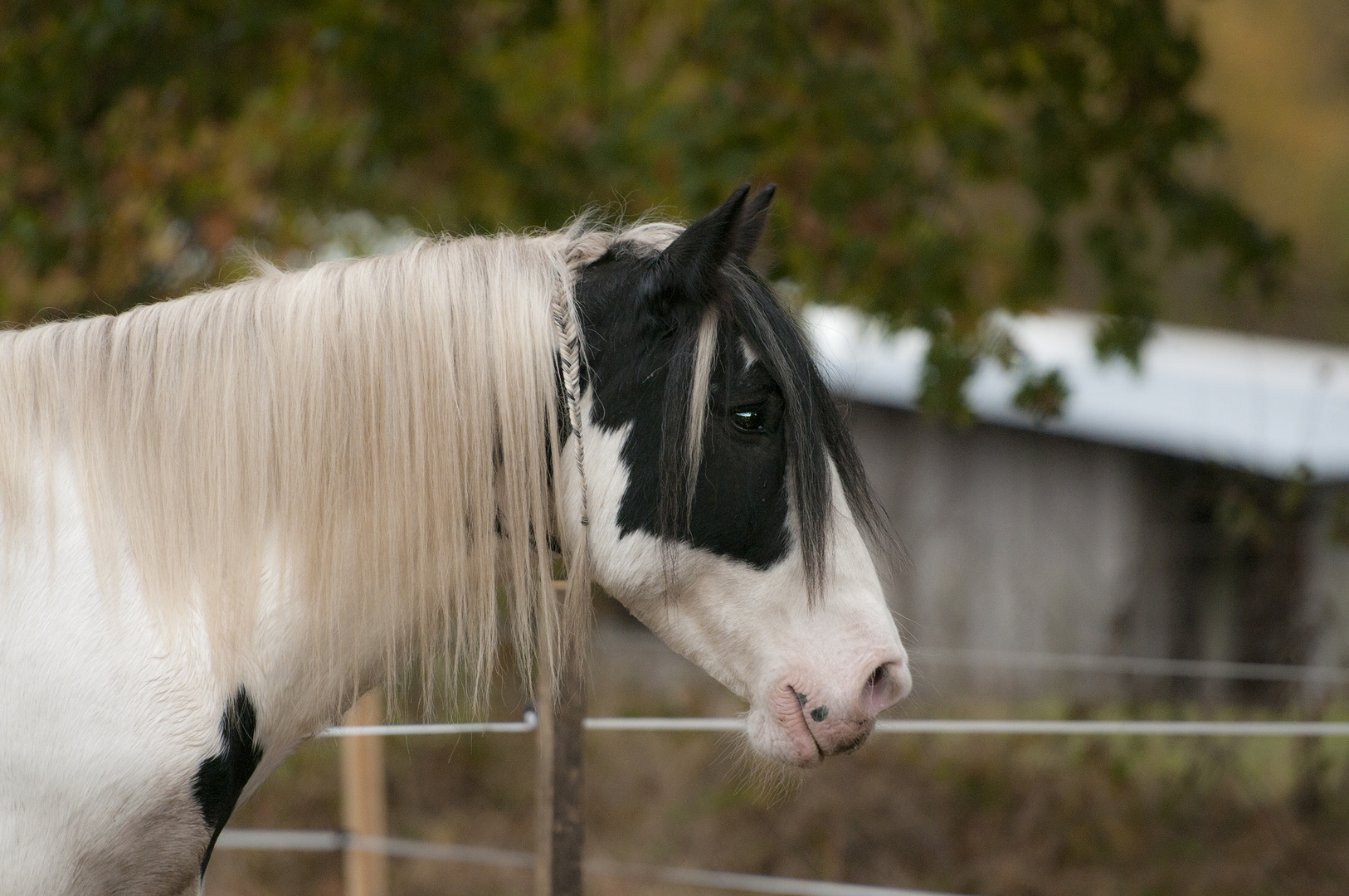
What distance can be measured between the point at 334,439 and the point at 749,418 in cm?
67

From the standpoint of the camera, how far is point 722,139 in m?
4.66

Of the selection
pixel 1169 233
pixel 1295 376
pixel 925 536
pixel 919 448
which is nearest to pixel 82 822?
pixel 1169 233

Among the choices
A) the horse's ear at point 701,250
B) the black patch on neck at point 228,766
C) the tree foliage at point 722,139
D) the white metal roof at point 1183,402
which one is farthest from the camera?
the white metal roof at point 1183,402

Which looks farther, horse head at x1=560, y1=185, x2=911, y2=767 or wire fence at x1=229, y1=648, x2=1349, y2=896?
wire fence at x1=229, y1=648, x2=1349, y2=896

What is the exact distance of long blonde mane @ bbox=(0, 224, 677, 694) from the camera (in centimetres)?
158

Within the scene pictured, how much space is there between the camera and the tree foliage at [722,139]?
15.5 ft

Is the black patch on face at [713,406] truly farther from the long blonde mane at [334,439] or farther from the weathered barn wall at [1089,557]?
the weathered barn wall at [1089,557]

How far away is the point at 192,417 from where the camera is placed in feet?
5.31

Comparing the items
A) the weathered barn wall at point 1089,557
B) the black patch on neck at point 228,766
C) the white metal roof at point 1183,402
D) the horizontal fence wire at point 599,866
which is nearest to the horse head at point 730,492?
the black patch on neck at point 228,766

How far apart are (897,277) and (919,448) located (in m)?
3.52

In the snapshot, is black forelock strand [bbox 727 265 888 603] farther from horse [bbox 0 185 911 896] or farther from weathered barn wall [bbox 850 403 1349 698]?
weathered barn wall [bbox 850 403 1349 698]

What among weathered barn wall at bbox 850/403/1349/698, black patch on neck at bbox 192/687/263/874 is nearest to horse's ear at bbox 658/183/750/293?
black patch on neck at bbox 192/687/263/874

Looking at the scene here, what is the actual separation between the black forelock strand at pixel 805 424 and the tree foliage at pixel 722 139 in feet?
8.34

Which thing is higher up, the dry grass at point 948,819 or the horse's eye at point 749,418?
the horse's eye at point 749,418
